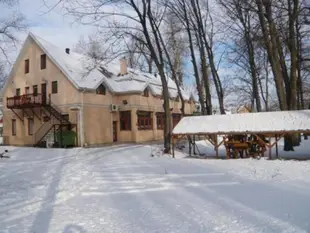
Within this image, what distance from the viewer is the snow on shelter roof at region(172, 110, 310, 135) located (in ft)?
50.1

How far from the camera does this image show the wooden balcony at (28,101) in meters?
28.8

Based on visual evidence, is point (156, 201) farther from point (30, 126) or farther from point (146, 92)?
point (146, 92)

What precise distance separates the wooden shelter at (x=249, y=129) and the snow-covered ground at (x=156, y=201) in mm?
2772

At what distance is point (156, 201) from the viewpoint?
7.87 meters

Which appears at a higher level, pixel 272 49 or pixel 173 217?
pixel 272 49

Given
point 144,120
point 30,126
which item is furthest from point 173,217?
point 30,126

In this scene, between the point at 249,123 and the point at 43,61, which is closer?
the point at 249,123

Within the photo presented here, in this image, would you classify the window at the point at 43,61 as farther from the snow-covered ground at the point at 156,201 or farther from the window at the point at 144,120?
the snow-covered ground at the point at 156,201

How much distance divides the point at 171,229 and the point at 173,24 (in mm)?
22853

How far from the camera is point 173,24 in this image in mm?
26672

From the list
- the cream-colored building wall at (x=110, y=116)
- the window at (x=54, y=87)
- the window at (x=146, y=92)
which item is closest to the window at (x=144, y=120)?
the cream-colored building wall at (x=110, y=116)

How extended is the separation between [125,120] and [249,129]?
676 inches

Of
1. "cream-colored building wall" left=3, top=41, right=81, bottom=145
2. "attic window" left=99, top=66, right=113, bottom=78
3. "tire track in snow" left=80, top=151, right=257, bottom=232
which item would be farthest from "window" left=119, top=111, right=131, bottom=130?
"tire track in snow" left=80, top=151, right=257, bottom=232

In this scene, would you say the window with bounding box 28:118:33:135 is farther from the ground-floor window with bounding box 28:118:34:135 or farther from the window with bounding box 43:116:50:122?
the window with bounding box 43:116:50:122
